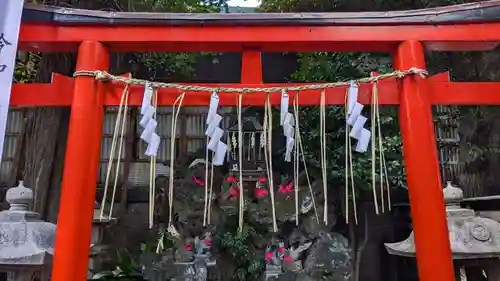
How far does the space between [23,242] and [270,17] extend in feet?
8.94

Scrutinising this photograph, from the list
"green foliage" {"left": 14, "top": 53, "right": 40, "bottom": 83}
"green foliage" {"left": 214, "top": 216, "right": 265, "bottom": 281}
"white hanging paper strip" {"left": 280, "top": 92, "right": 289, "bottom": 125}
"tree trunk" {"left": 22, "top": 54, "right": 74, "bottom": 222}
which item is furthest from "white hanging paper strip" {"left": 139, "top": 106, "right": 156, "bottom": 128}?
"green foliage" {"left": 14, "top": 53, "right": 40, "bottom": 83}

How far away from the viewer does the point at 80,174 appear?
2625 mm

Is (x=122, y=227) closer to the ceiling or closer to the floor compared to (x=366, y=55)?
closer to the floor

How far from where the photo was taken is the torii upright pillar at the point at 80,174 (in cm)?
Answer: 252

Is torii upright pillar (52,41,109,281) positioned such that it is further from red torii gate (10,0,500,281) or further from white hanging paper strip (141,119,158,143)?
white hanging paper strip (141,119,158,143)

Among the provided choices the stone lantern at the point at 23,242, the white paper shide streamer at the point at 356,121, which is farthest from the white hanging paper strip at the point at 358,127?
the stone lantern at the point at 23,242

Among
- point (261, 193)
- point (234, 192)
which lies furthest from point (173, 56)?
point (261, 193)

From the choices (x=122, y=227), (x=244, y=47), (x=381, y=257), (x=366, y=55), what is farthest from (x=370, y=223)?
(x=244, y=47)

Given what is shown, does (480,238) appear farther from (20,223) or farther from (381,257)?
(20,223)

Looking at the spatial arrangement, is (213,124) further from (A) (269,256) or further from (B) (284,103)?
(A) (269,256)

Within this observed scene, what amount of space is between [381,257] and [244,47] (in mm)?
5059

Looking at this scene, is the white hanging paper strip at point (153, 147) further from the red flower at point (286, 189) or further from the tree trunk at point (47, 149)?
the red flower at point (286, 189)

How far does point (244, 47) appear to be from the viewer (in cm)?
305

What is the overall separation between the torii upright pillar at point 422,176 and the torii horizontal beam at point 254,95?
0.43 feet
